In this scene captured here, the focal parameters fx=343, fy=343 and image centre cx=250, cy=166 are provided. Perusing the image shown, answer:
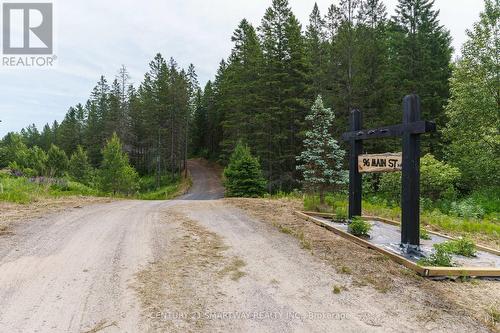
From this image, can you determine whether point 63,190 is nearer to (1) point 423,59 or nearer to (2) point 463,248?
(2) point 463,248

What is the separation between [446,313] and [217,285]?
2.48 meters

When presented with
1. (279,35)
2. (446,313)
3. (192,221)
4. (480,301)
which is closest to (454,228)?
(480,301)

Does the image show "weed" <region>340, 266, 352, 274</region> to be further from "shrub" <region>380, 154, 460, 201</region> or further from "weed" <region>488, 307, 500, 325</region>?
"shrub" <region>380, 154, 460, 201</region>

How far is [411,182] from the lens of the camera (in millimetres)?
5441

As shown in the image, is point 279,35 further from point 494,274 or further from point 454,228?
point 494,274

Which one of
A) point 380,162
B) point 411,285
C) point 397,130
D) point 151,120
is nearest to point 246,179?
point 380,162

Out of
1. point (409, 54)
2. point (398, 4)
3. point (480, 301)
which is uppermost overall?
point (398, 4)

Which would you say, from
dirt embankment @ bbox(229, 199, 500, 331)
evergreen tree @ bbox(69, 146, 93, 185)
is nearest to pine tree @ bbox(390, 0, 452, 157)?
dirt embankment @ bbox(229, 199, 500, 331)

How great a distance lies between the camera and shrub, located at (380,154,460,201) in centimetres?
1480

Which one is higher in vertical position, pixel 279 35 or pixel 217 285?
pixel 279 35

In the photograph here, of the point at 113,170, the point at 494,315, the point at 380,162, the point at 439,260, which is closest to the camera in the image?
the point at 494,315

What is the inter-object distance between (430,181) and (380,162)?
1002cm

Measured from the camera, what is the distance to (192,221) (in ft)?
25.9

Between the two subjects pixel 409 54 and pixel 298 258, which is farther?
pixel 409 54
